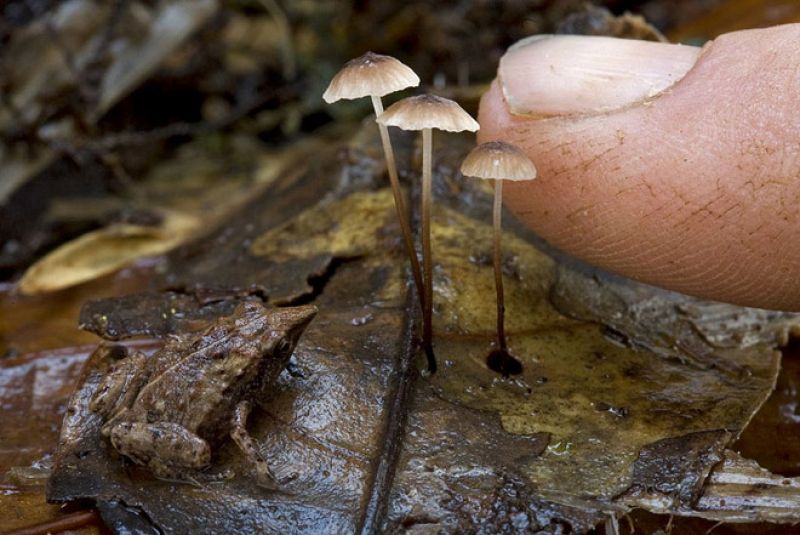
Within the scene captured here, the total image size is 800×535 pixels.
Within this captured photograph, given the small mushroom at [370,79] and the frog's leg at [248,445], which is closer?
the frog's leg at [248,445]

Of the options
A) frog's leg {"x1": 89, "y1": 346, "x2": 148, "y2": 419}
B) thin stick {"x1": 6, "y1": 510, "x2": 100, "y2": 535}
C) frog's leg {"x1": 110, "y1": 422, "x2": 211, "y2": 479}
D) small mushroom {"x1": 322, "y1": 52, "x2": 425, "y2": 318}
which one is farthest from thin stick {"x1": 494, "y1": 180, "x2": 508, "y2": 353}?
thin stick {"x1": 6, "y1": 510, "x2": 100, "y2": 535}

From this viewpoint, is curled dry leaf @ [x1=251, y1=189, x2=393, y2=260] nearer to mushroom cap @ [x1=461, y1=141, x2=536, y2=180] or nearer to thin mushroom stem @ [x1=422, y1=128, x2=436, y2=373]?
thin mushroom stem @ [x1=422, y1=128, x2=436, y2=373]

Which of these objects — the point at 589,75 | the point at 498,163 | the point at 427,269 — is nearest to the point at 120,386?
the point at 427,269

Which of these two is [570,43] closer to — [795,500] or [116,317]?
[795,500]

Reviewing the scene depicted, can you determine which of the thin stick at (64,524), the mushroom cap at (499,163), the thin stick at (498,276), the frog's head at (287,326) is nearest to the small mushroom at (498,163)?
the mushroom cap at (499,163)

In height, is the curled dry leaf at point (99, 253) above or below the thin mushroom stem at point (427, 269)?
above

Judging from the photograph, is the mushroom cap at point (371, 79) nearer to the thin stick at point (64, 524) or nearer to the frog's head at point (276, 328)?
the frog's head at point (276, 328)
